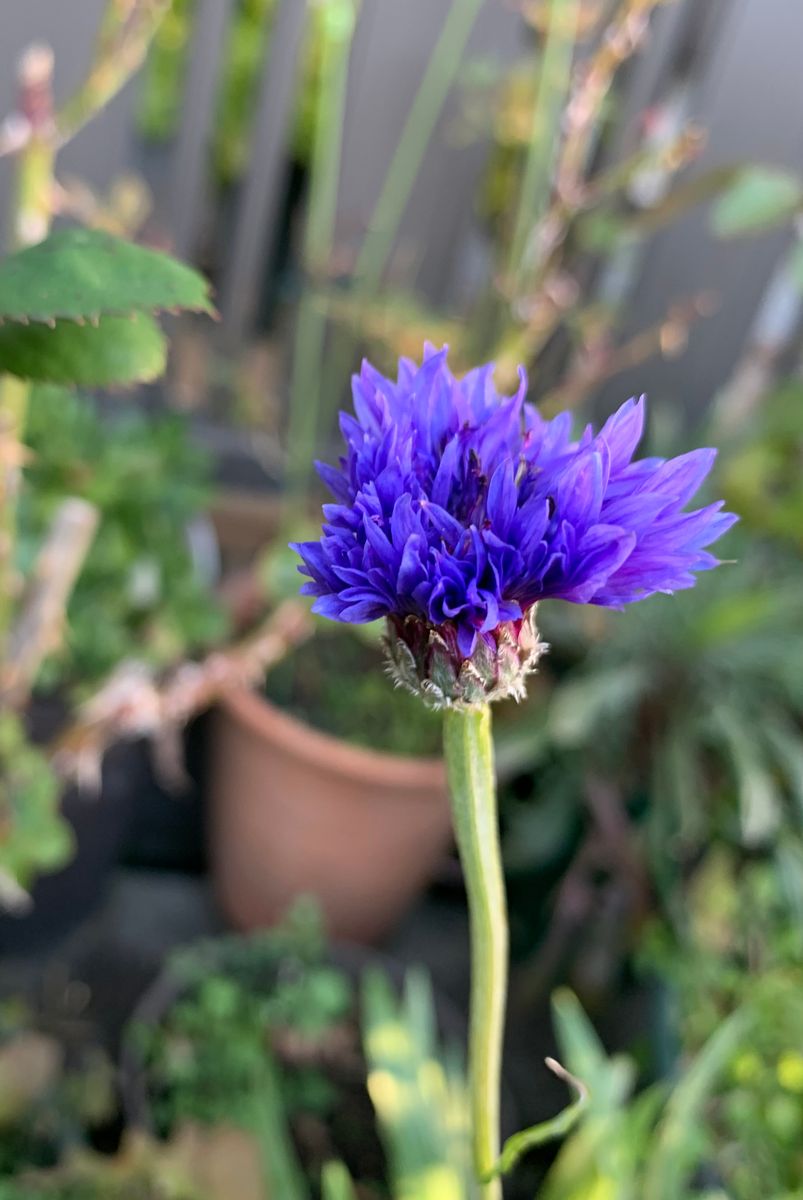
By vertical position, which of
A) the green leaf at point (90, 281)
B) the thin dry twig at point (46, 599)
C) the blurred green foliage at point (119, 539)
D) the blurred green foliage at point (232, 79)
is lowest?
the green leaf at point (90, 281)

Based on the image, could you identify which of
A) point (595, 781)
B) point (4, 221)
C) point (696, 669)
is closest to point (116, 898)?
point (595, 781)

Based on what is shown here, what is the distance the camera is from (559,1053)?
1.10 meters

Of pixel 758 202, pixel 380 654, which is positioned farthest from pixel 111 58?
pixel 380 654

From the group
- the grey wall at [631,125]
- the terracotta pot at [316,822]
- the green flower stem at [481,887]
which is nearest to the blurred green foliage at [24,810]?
the terracotta pot at [316,822]

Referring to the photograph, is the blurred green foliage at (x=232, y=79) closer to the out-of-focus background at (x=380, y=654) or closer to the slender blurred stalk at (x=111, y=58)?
the out-of-focus background at (x=380, y=654)

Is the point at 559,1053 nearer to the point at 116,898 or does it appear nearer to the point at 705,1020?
the point at 705,1020

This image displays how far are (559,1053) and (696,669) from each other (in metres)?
0.41

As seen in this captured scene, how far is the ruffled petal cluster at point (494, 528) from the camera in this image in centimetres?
30

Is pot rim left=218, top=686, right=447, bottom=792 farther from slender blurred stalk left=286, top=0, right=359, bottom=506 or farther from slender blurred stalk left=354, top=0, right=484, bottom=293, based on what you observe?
slender blurred stalk left=354, top=0, right=484, bottom=293

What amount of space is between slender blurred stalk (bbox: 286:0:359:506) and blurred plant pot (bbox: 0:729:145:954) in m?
0.30

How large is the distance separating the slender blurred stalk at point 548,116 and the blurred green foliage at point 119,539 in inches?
14.1

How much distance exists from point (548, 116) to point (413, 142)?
30 cm

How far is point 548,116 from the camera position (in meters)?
1.04

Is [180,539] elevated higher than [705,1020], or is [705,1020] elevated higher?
[180,539]
